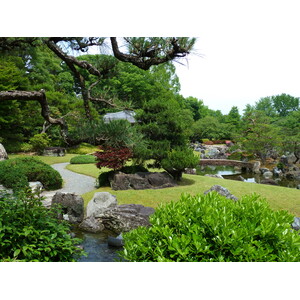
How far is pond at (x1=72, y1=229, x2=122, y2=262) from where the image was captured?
10.7 feet

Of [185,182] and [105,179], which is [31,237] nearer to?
[105,179]

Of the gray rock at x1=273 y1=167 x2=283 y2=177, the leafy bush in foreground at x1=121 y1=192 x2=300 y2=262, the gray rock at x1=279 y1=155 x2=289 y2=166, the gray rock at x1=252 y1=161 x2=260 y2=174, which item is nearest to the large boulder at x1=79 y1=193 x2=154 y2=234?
the leafy bush in foreground at x1=121 y1=192 x2=300 y2=262

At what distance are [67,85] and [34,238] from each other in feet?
24.6

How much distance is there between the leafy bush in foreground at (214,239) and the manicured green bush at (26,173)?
3.60 m

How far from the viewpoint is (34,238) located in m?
2.20

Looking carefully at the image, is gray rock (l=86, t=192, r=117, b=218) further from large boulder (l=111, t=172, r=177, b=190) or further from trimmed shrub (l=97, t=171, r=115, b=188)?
trimmed shrub (l=97, t=171, r=115, b=188)

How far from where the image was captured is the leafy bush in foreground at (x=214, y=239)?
1.74 m

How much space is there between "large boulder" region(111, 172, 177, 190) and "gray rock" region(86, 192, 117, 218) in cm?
79

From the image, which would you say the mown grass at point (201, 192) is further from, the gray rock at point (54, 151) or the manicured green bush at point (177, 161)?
the gray rock at point (54, 151)

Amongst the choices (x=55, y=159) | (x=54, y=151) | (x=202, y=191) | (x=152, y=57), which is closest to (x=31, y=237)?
(x=152, y=57)

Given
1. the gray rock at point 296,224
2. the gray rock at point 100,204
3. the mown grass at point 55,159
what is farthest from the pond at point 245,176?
the gray rock at point 100,204

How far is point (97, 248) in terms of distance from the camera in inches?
139

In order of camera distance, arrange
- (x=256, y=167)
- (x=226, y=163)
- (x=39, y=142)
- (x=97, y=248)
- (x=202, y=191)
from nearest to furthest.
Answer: (x=97, y=248) < (x=202, y=191) < (x=39, y=142) < (x=256, y=167) < (x=226, y=163)

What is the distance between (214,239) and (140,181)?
3.80m
